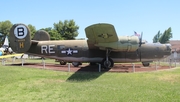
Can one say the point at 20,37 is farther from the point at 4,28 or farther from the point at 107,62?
the point at 4,28

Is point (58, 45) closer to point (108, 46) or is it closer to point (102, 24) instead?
point (108, 46)

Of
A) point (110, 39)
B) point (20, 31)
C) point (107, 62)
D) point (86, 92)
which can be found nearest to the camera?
point (86, 92)

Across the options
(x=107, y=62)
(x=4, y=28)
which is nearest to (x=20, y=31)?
(x=107, y=62)

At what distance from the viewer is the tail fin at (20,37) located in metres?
17.4

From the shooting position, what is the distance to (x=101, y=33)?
14.1 metres

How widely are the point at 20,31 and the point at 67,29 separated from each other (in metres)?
43.1

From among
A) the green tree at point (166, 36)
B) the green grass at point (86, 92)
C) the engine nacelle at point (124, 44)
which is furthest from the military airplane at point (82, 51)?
the green tree at point (166, 36)

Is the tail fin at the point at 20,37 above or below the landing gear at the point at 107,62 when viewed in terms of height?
above

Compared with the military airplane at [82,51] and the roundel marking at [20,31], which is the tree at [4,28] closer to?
the military airplane at [82,51]

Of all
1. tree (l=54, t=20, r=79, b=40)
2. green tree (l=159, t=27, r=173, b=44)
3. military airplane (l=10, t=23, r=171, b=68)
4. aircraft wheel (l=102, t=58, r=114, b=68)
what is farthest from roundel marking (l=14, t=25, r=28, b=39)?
green tree (l=159, t=27, r=173, b=44)

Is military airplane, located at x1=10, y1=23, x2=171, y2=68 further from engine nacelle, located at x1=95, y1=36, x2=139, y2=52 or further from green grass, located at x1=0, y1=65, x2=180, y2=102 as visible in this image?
green grass, located at x1=0, y1=65, x2=180, y2=102

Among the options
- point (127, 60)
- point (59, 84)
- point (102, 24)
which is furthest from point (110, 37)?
point (59, 84)

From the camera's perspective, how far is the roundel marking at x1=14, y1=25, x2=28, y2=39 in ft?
56.7

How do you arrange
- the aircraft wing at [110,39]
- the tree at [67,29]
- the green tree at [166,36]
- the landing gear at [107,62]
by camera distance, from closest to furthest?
the aircraft wing at [110,39] → the landing gear at [107,62] → the tree at [67,29] → the green tree at [166,36]
